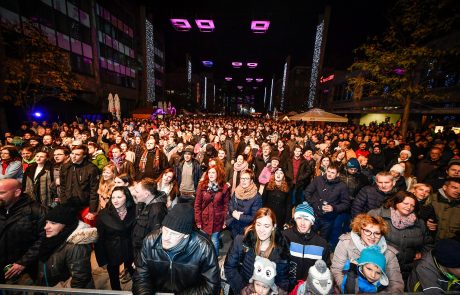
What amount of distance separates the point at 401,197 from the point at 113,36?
127 feet

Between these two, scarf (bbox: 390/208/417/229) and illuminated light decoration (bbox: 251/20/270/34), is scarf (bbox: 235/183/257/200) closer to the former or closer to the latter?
scarf (bbox: 390/208/417/229)

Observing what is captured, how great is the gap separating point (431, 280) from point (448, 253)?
397 millimetres

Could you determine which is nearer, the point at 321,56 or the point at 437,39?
the point at 437,39

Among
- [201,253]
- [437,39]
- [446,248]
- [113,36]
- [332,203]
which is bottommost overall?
[332,203]

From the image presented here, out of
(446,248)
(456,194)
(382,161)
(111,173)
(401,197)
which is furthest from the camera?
(382,161)

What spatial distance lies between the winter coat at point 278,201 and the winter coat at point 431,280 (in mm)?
2462

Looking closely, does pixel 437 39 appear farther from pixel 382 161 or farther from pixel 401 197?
pixel 401 197

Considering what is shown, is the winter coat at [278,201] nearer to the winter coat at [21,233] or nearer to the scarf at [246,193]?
the scarf at [246,193]

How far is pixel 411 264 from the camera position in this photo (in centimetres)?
329

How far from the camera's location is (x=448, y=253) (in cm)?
219

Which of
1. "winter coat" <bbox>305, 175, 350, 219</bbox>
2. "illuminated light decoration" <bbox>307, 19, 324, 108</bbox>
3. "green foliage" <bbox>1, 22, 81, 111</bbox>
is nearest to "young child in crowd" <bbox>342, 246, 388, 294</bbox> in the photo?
"winter coat" <bbox>305, 175, 350, 219</bbox>

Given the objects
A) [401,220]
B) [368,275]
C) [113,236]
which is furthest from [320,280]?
[113,236]

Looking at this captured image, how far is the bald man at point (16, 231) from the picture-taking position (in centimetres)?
291

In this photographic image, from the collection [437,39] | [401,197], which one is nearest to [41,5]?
[401,197]
